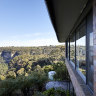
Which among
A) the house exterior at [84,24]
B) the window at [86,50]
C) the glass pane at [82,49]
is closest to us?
the house exterior at [84,24]

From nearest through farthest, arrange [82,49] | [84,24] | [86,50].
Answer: [86,50]
[84,24]
[82,49]

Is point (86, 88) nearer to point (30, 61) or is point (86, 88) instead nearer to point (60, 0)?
point (60, 0)

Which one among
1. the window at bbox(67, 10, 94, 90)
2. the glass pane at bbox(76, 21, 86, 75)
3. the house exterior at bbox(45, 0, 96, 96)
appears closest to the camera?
the house exterior at bbox(45, 0, 96, 96)

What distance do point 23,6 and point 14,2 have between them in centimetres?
87

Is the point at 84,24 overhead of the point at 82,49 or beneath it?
overhead

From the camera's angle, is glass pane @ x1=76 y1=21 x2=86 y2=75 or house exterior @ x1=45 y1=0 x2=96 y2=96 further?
glass pane @ x1=76 y1=21 x2=86 y2=75

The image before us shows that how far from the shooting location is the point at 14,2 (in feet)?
31.6

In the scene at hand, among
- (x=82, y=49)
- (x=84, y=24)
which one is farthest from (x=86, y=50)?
(x=84, y=24)

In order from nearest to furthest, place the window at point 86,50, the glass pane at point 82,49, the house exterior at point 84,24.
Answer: the house exterior at point 84,24
the window at point 86,50
the glass pane at point 82,49

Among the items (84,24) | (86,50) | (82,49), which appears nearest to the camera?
(86,50)

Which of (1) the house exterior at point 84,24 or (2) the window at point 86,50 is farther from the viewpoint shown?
Result: (2) the window at point 86,50

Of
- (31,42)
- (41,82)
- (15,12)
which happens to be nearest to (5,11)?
(15,12)

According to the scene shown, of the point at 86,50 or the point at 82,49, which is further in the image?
the point at 82,49

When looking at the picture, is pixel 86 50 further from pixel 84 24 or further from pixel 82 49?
pixel 84 24
